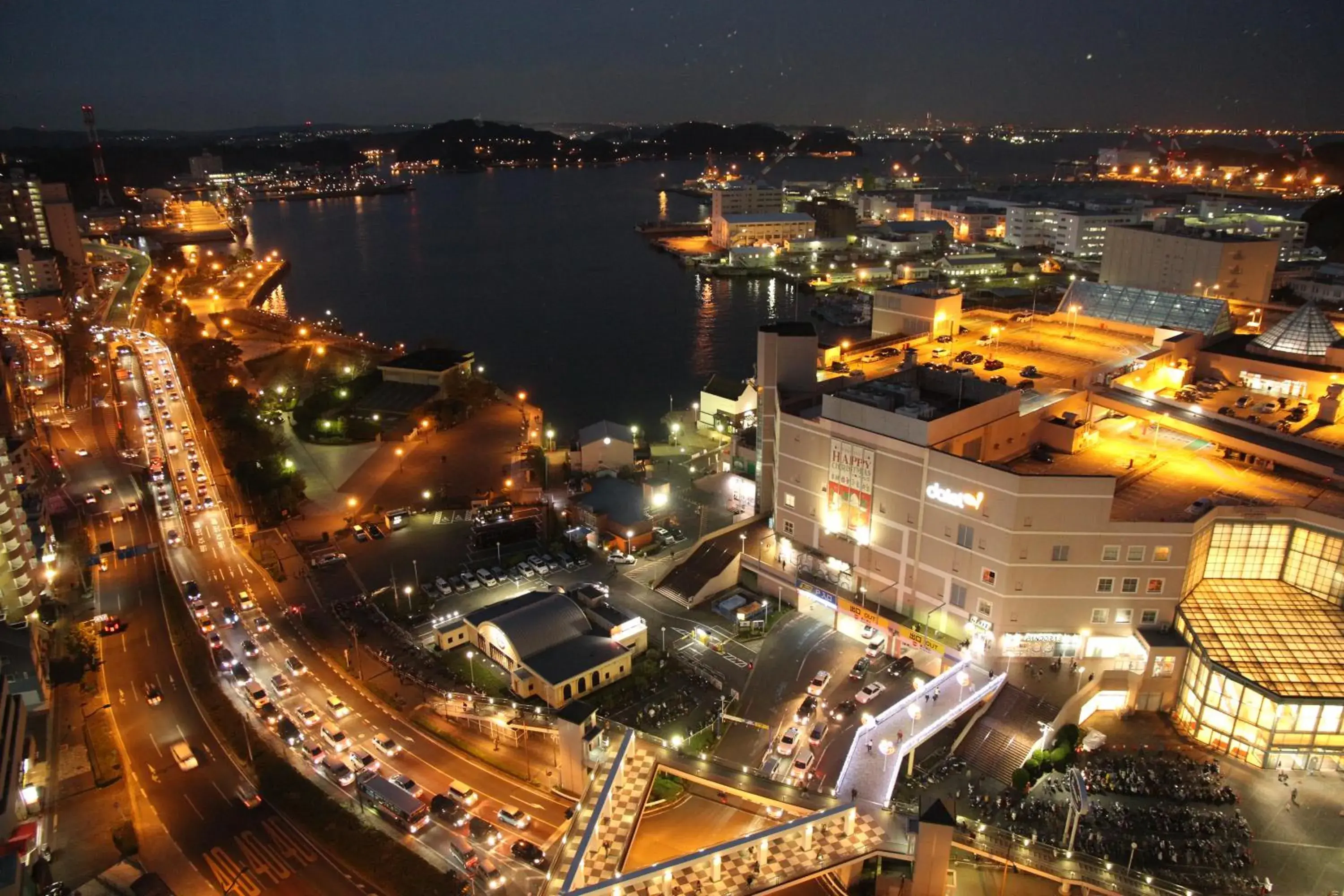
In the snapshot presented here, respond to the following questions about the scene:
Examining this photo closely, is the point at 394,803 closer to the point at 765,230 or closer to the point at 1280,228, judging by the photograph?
the point at 765,230

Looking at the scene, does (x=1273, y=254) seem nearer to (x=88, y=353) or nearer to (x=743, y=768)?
(x=743, y=768)

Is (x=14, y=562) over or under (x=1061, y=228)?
under

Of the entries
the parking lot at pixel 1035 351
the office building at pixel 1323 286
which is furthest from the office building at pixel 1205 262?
the parking lot at pixel 1035 351

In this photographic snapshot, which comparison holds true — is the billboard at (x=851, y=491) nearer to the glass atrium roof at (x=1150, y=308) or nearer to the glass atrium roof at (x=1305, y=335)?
the glass atrium roof at (x=1150, y=308)

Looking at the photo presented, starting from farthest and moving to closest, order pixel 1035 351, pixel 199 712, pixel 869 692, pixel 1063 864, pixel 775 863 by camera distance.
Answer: pixel 1035 351, pixel 869 692, pixel 199 712, pixel 1063 864, pixel 775 863

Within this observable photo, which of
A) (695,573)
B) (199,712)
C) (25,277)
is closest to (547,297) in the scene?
(25,277)

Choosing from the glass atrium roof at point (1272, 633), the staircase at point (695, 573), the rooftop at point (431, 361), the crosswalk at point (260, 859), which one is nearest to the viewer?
the crosswalk at point (260, 859)

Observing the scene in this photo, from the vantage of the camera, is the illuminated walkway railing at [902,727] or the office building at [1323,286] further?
the office building at [1323,286]
